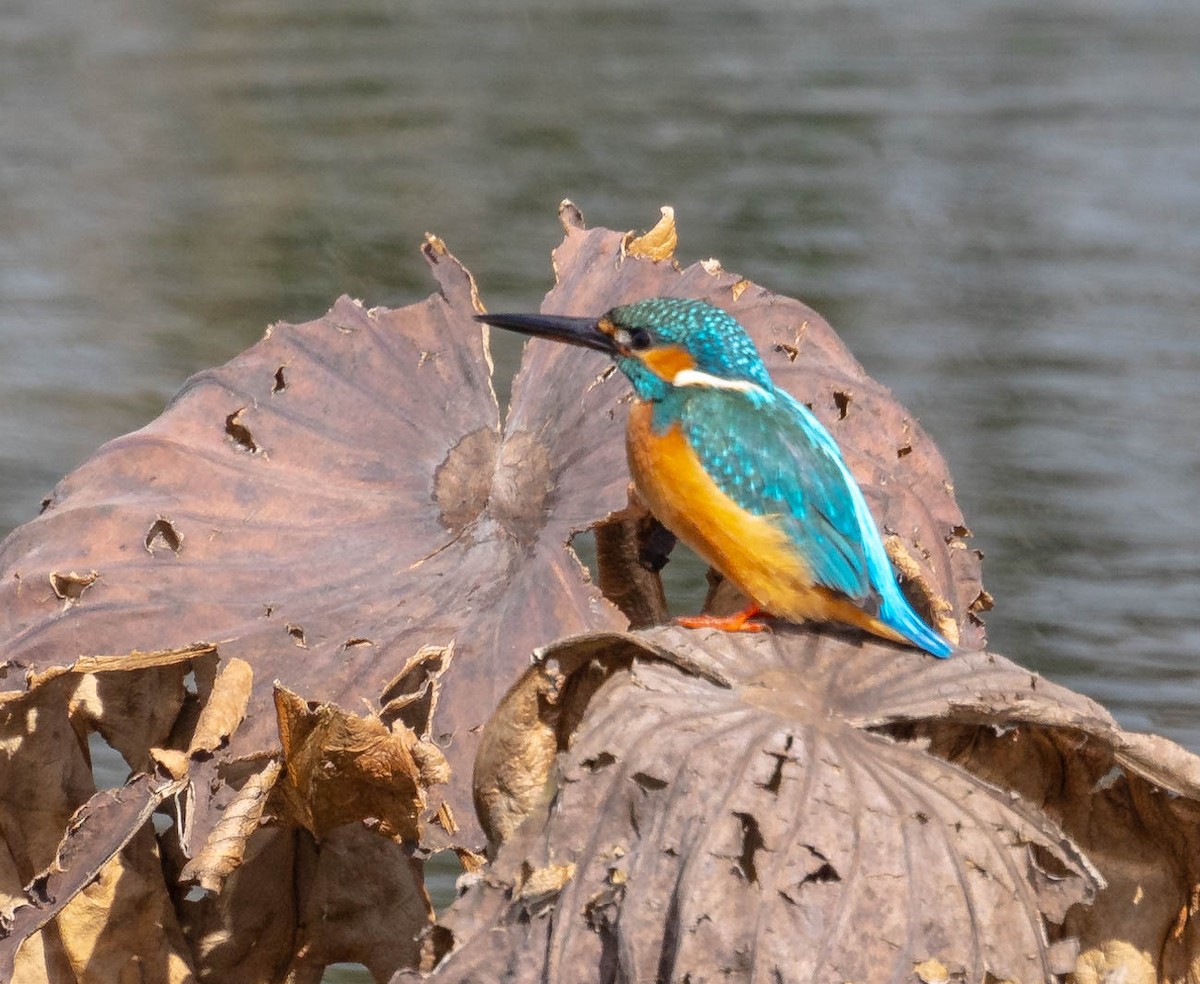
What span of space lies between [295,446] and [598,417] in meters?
0.45

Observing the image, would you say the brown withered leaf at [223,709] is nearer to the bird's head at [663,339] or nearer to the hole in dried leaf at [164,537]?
the hole in dried leaf at [164,537]

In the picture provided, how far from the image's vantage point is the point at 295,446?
2775mm

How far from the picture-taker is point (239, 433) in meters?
2.75

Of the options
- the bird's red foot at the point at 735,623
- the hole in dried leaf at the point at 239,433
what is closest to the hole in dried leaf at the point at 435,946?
the bird's red foot at the point at 735,623

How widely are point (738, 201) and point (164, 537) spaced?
4536 mm

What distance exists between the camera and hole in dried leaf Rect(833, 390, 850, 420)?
9.18 feet

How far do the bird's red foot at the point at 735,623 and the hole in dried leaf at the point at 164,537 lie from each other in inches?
26.1

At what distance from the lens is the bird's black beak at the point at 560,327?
2.83 metres

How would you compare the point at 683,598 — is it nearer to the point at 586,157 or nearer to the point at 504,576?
the point at 504,576

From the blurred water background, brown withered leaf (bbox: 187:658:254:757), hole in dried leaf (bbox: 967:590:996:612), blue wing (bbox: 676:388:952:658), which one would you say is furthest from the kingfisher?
the blurred water background

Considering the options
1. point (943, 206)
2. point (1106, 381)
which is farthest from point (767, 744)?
point (943, 206)

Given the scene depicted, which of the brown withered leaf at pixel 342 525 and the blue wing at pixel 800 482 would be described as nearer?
the brown withered leaf at pixel 342 525

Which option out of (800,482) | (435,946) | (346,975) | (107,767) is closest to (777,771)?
(435,946)

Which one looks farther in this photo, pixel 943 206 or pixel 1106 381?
pixel 943 206
